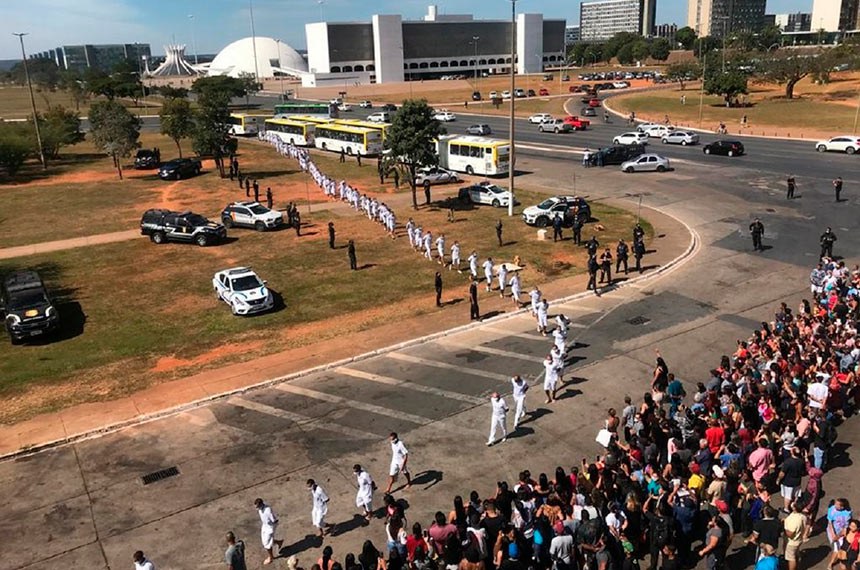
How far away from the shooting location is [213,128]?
50.5m

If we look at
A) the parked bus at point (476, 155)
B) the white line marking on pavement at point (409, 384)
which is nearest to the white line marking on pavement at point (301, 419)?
the white line marking on pavement at point (409, 384)

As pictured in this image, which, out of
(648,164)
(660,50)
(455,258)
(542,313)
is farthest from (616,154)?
(660,50)

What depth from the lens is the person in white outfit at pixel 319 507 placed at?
→ 447 inches

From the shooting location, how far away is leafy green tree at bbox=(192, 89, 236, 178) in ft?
165

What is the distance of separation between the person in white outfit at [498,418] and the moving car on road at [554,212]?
63.6ft

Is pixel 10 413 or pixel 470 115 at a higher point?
pixel 470 115

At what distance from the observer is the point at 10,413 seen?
57.0 ft

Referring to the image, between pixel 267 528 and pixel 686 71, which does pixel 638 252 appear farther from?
pixel 686 71

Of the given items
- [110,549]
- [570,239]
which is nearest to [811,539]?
[110,549]

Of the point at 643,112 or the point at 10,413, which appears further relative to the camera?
the point at 643,112

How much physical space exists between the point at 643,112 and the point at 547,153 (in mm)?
32814

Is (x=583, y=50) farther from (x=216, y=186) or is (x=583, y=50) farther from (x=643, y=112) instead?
(x=216, y=186)

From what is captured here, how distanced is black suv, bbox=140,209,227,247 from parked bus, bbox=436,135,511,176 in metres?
18.1

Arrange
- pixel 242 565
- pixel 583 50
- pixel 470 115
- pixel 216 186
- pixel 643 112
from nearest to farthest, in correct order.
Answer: pixel 242 565 → pixel 216 186 → pixel 643 112 → pixel 470 115 → pixel 583 50
